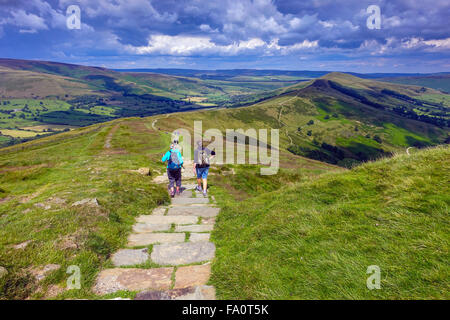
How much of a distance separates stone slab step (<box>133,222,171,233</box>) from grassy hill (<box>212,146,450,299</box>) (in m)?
2.33

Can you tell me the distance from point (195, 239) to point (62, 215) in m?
4.92

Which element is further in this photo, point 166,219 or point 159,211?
point 159,211

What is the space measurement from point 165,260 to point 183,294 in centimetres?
206

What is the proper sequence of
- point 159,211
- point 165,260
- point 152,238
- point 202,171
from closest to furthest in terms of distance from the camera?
1. point 165,260
2. point 152,238
3. point 159,211
4. point 202,171

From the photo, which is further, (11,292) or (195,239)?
(195,239)

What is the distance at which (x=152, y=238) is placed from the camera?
863cm

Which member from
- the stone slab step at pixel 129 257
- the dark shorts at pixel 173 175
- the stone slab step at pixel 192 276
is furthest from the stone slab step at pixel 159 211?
the stone slab step at pixel 192 276

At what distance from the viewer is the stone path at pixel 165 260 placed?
18.1 ft

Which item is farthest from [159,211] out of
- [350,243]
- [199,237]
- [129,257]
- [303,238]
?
[350,243]

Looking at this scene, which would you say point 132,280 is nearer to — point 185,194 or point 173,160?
point 173,160

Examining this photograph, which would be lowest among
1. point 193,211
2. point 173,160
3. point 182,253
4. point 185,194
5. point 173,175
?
point 185,194

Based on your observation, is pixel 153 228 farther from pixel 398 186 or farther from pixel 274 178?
pixel 274 178
